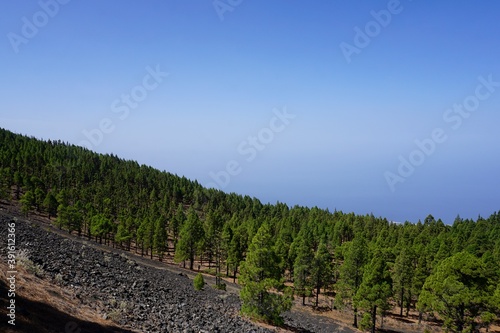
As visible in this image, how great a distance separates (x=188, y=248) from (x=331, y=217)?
8273cm

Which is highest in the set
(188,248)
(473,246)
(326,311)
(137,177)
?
(137,177)

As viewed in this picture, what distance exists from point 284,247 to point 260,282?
145 feet

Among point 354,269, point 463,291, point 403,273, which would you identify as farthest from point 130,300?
point 403,273

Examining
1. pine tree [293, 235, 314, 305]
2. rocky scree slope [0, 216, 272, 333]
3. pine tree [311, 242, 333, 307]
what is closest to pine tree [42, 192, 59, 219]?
rocky scree slope [0, 216, 272, 333]

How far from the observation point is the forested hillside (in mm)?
28484

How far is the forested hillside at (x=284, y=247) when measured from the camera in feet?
93.5

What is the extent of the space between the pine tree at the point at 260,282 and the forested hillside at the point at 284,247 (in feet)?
0.31

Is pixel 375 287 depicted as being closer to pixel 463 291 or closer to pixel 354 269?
pixel 354 269

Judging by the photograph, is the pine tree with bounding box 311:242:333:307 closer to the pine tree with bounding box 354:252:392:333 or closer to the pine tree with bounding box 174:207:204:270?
→ the pine tree with bounding box 354:252:392:333

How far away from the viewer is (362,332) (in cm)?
4272

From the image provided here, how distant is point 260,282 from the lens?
28312 mm

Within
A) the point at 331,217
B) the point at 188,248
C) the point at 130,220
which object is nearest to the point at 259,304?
the point at 188,248

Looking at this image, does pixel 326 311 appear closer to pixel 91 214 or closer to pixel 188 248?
pixel 188 248

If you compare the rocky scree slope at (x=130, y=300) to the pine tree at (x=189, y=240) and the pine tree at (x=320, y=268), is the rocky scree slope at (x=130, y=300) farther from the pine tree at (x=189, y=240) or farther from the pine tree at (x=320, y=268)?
the pine tree at (x=189, y=240)
